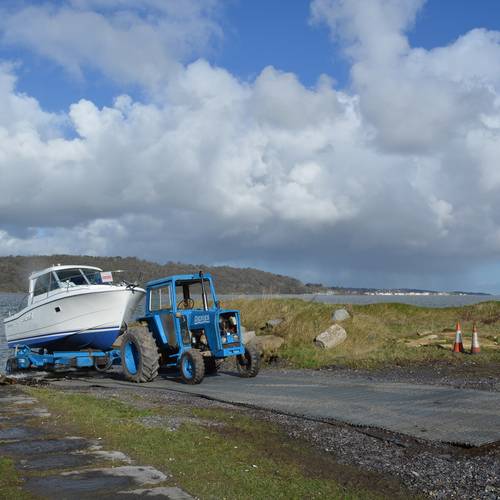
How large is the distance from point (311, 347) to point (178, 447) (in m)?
12.1

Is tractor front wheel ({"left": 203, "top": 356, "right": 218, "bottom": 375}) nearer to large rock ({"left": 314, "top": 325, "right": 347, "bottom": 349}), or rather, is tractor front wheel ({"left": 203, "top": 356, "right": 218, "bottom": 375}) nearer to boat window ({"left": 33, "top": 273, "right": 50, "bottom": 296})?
large rock ({"left": 314, "top": 325, "right": 347, "bottom": 349})

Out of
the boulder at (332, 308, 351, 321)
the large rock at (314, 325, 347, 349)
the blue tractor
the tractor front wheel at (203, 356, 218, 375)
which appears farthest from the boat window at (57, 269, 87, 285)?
the boulder at (332, 308, 351, 321)

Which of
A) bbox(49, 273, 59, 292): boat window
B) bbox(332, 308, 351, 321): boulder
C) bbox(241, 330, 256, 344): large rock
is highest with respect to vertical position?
bbox(49, 273, 59, 292): boat window

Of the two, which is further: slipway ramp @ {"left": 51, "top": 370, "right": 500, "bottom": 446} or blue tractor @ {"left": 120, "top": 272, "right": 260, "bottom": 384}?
blue tractor @ {"left": 120, "top": 272, "right": 260, "bottom": 384}

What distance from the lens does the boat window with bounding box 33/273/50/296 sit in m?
18.9

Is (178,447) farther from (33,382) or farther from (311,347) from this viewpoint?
(311,347)

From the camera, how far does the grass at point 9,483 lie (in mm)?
5371

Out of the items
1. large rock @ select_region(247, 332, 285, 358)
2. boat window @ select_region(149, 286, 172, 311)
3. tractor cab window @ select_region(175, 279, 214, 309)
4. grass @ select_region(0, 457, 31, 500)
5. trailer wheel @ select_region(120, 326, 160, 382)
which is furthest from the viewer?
large rock @ select_region(247, 332, 285, 358)

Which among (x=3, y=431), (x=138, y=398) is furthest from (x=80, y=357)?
(x=3, y=431)

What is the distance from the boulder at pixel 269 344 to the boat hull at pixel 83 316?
4.12 m

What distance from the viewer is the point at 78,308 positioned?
715 inches

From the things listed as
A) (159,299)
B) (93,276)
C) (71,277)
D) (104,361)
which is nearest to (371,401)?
(159,299)

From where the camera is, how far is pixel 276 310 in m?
24.8

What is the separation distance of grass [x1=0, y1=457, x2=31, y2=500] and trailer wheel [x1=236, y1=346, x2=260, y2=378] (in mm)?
8472
